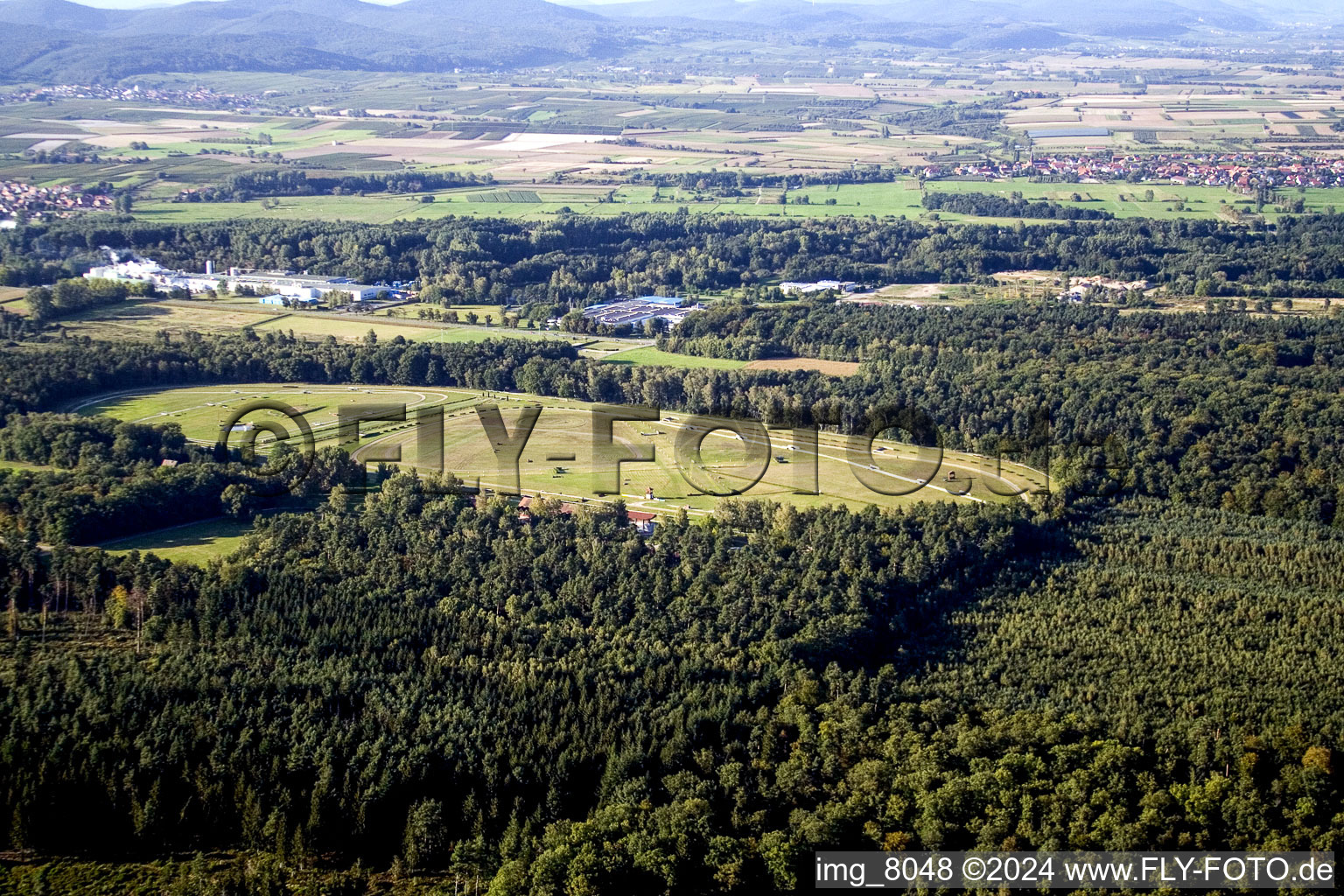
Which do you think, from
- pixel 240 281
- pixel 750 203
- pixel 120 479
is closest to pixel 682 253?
pixel 750 203

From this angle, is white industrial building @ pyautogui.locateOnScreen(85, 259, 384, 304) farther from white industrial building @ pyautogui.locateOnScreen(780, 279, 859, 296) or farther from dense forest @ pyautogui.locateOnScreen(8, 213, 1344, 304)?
white industrial building @ pyautogui.locateOnScreen(780, 279, 859, 296)

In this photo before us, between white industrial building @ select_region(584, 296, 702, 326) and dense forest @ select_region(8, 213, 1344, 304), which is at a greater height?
dense forest @ select_region(8, 213, 1344, 304)

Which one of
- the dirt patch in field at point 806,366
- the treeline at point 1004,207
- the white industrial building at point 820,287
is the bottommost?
the dirt patch in field at point 806,366

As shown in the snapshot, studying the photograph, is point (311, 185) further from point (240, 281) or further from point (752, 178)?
point (752, 178)

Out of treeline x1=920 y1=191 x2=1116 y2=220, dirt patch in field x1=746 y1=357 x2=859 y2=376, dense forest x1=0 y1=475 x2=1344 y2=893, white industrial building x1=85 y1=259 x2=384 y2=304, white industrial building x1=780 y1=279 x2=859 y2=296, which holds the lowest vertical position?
dense forest x1=0 y1=475 x2=1344 y2=893

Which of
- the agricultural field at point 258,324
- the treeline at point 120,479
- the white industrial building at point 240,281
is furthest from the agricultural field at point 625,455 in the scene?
the white industrial building at point 240,281

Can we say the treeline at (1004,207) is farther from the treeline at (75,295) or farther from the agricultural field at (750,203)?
the treeline at (75,295)

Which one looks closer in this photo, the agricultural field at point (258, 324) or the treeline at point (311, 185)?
the agricultural field at point (258, 324)

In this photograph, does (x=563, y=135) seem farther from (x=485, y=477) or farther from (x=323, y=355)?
(x=485, y=477)

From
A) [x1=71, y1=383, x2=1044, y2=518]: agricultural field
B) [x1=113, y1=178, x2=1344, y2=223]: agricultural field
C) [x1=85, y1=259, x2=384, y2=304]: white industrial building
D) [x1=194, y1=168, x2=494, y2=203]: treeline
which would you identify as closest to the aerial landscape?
[x1=71, y1=383, x2=1044, y2=518]: agricultural field
